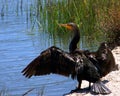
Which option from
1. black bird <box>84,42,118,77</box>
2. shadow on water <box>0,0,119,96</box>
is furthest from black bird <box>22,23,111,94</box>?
shadow on water <box>0,0,119,96</box>

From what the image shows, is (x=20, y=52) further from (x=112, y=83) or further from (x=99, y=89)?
(x=99, y=89)

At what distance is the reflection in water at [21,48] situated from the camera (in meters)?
9.08

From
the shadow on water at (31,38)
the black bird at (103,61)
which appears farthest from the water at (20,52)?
the black bird at (103,61)

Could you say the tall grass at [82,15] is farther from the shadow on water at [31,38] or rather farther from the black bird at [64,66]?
the black bird at [64,66]

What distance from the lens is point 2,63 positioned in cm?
1044

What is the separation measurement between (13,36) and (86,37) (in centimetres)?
181

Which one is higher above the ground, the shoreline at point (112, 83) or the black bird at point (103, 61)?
the black bird at point (103, 61)

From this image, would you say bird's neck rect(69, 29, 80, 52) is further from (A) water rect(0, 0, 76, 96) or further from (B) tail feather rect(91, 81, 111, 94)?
(B) tail feather rect(91, 81, 111, 94)

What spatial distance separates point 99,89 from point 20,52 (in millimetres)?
4212

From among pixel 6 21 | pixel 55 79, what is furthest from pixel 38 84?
pixel 6 21

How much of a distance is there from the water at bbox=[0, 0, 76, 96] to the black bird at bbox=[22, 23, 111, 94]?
803mm

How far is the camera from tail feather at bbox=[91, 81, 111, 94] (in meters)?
7.33

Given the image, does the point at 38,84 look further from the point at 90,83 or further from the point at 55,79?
the point at 90,83

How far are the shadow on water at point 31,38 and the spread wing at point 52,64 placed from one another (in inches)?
42.5
